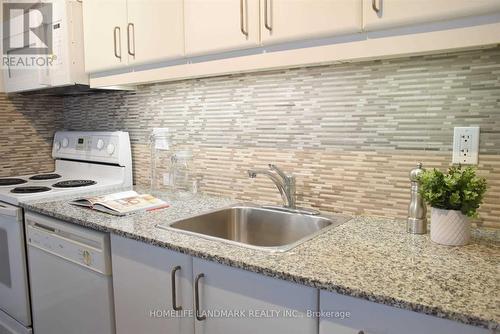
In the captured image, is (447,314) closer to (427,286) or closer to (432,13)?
(427,286)

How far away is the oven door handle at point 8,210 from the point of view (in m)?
1.82

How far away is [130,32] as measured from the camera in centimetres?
175

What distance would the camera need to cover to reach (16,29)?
233cm

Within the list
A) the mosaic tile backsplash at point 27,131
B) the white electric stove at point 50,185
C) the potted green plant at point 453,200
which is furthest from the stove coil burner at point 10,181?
the potted green plant at point 453,200

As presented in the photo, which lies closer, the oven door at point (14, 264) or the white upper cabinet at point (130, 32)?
the white upper cabinet at point (130, 32)

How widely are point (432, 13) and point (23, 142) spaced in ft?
8.51

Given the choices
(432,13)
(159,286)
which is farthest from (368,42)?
(159,286)

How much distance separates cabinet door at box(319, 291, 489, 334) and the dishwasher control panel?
91cm

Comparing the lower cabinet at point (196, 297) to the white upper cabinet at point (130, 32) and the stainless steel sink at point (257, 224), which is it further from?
the white upper cabinet at point (130, 32)

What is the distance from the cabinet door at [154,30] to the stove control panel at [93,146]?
2.13 feet

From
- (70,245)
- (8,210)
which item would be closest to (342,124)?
(70,245)

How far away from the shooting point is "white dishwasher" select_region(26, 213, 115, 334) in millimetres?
1449

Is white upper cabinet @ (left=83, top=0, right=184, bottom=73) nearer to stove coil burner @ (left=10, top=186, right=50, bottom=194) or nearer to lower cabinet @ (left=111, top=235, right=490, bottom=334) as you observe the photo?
stove coil burner @ (left=10, top=186, right=50, bottom=194)

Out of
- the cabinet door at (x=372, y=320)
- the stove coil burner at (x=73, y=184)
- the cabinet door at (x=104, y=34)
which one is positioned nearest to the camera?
the cabinet door at (x=372, y=320)
